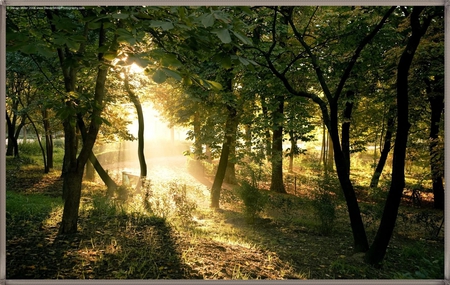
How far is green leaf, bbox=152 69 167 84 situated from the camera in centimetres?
129

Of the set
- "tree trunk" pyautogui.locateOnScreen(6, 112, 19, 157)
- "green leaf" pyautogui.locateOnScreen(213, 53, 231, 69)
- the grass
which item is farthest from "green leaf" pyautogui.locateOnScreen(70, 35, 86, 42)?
"tree trunk" pyautogui.locateOnScreen(6, 112, 19, 157)

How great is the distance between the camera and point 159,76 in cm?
131

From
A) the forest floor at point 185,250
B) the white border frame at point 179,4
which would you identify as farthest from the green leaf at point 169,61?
the forest floor at point 185,250

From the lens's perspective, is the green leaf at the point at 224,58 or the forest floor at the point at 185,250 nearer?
the green leaf at the point at 224,58

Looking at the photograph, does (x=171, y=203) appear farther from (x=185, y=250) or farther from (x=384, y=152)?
(x=384, y=152)

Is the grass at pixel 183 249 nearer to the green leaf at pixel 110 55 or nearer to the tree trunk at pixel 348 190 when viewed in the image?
the tree trunk at pixel 348 190

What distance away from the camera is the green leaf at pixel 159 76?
1294 mm

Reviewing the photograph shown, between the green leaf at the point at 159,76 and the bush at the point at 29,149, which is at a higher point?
the green leaf at the point at 159,76

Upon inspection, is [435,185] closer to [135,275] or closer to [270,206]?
[270,206]

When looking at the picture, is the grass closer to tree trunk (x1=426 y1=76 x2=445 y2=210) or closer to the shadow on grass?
the shadow on grass

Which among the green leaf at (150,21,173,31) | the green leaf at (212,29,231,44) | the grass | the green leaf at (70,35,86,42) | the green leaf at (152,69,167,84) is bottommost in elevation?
the grass

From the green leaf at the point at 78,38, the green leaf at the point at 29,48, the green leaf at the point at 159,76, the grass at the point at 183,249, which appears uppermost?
the green leaf at the point at 78,38

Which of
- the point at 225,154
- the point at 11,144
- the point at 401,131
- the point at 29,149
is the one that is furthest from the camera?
the point at 29,149

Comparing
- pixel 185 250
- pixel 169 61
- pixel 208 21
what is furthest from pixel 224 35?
pixel 185 250
